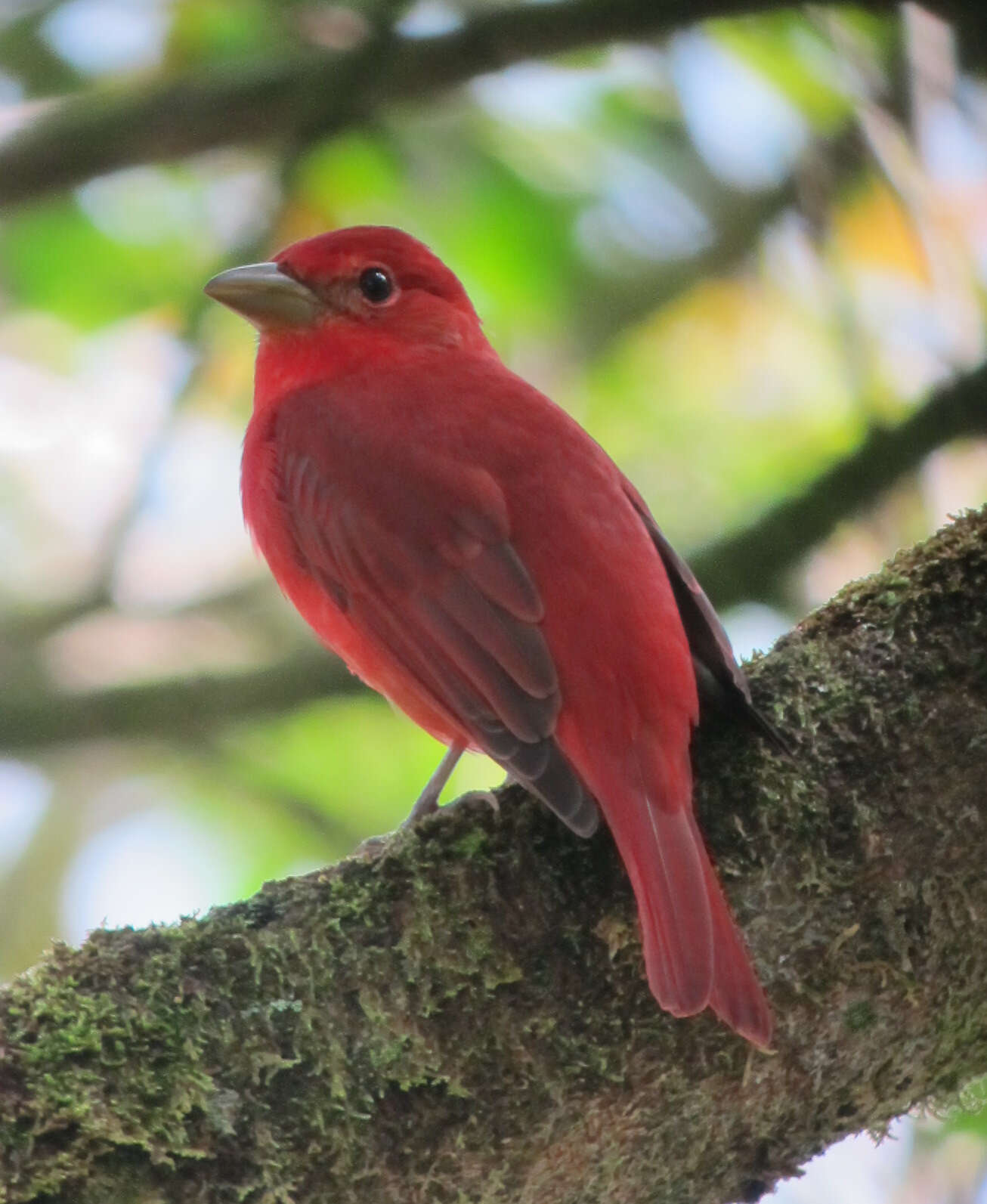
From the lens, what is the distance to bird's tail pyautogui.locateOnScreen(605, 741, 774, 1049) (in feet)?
7.08

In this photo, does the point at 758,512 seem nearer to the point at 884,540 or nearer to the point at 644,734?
the point at 884,540

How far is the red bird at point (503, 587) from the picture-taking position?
2.42m

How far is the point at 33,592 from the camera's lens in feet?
18.1

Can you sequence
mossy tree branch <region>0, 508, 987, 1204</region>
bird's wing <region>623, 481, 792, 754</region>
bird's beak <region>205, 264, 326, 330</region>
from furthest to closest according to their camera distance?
bird's beak <region>205, 264, 326, 330</region>, bird's wing <region>623, 481, 792, 754</region>, mossy tree branch <region>0, 508, 987, 1204</region>

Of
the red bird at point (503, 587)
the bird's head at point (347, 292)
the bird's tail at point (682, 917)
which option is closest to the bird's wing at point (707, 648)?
the red bird at point (503, 587)

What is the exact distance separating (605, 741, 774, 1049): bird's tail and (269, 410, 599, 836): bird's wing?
0.10m

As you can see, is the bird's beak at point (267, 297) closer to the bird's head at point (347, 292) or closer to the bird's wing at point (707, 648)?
the bird's head at point (347, 292)

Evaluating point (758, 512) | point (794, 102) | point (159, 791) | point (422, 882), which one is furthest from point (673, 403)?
point (422, 882)

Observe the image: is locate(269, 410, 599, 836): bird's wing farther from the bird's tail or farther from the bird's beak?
the bird's beak

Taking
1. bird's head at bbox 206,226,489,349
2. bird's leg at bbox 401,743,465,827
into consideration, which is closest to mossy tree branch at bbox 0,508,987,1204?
bird's leg at bbox 401,743,465,827

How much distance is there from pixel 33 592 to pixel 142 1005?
11.6 feet

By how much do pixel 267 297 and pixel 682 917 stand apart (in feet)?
7.10

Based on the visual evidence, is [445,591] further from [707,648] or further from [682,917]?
[682,917]

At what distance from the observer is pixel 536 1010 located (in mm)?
2264
